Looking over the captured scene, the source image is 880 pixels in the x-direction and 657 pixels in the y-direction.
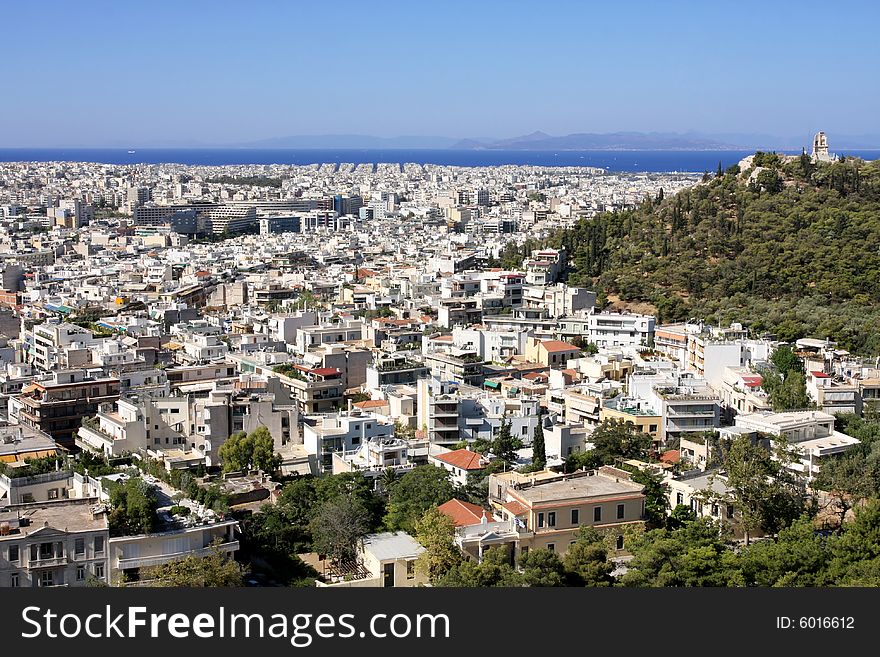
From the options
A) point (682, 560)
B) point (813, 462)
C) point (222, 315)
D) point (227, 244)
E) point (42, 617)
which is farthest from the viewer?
point (227, 244)

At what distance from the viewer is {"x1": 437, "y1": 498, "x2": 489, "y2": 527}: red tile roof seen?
10746mm

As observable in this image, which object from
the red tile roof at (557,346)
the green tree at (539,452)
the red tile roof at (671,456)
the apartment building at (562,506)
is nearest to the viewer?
the apartment building at (562,506)

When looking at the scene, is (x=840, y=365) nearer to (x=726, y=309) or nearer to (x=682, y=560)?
(x=726, y=309)

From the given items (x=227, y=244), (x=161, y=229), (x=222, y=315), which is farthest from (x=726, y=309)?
(x=161, y=229)

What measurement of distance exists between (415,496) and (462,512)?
81 cm

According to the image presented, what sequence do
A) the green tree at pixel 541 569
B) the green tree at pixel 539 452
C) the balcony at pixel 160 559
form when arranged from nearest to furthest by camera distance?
1. the green tree at pixel 541 569
2. the balcony at pixel 160 559
3. the green tree at pixel 539 452

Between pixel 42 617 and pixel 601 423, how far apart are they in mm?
9148

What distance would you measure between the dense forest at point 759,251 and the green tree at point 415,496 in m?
10.1

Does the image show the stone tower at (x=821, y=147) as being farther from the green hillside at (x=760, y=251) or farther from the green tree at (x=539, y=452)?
the green tree at (x=539, y=452)

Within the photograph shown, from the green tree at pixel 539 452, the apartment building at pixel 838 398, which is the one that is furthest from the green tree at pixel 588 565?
the apartment building at pixel 838 398

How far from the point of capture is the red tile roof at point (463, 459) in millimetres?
12914

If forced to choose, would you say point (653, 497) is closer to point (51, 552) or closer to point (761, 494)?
point (761, 494)

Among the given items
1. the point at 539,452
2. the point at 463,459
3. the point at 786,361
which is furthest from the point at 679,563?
the point at 786,361

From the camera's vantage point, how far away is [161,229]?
51.9m
